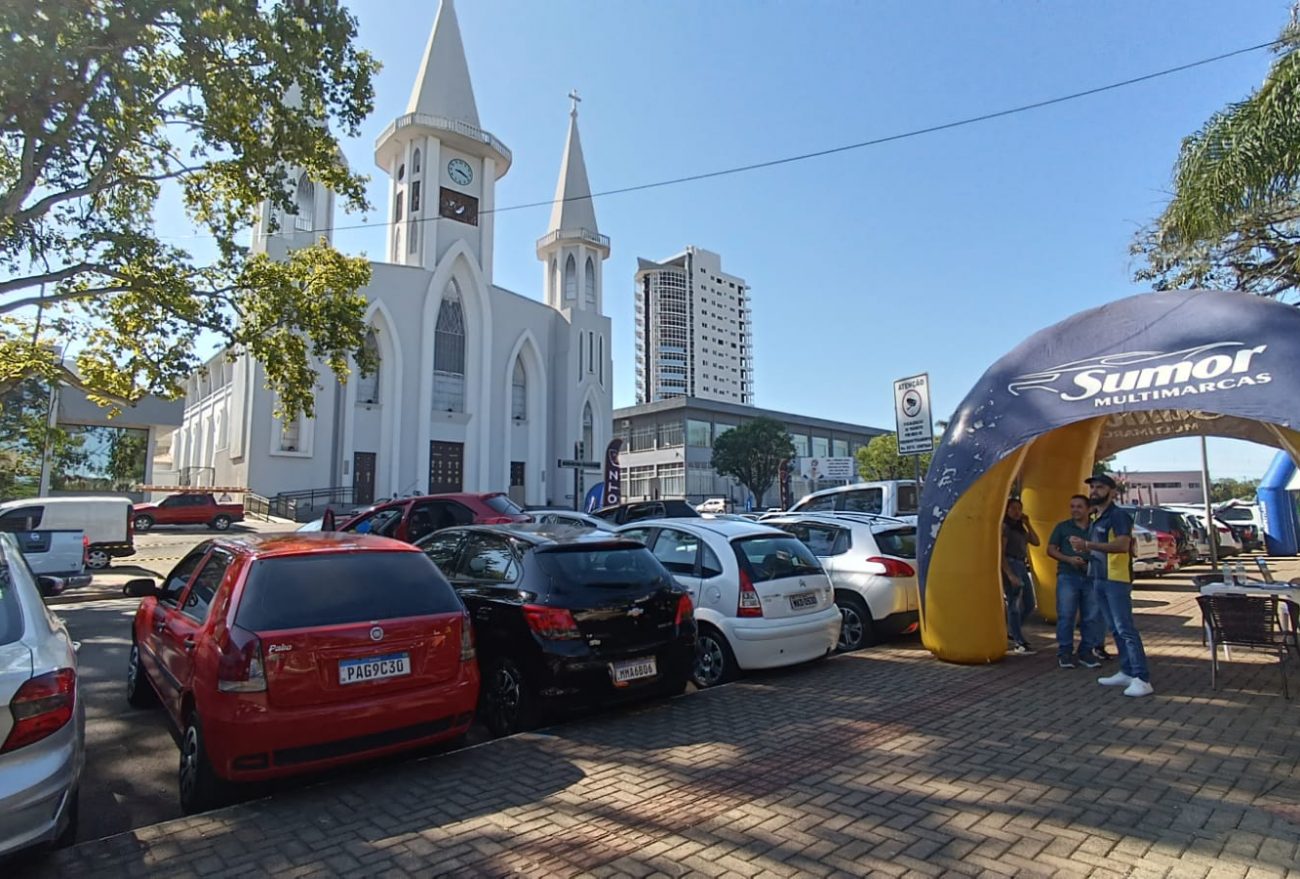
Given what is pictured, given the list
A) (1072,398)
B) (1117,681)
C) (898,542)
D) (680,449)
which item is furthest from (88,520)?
(680,449)

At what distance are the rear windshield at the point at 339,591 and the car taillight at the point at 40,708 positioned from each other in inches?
34.9

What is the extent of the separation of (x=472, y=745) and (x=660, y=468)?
6713 cm

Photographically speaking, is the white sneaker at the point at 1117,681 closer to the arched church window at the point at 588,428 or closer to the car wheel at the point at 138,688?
the car wheel at the point at 138,688

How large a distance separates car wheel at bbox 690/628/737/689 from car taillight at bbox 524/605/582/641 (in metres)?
1.98

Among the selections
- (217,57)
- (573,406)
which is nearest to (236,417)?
(573,406)

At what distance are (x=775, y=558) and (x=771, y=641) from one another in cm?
85

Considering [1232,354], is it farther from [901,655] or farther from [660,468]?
[660,468]

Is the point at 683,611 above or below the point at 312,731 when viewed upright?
above

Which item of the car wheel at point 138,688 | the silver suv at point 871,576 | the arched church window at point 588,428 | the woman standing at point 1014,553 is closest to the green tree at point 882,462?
the arched church window at point 588,428

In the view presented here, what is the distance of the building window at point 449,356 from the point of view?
147 feet

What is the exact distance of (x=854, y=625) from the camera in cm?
862

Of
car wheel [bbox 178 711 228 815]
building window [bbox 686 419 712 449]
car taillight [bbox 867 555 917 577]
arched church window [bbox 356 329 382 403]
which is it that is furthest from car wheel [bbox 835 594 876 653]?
building window [bbox 686 419 712 449]

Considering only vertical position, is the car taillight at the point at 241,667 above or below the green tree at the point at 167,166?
below

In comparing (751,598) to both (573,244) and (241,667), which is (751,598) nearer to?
(241,667)
